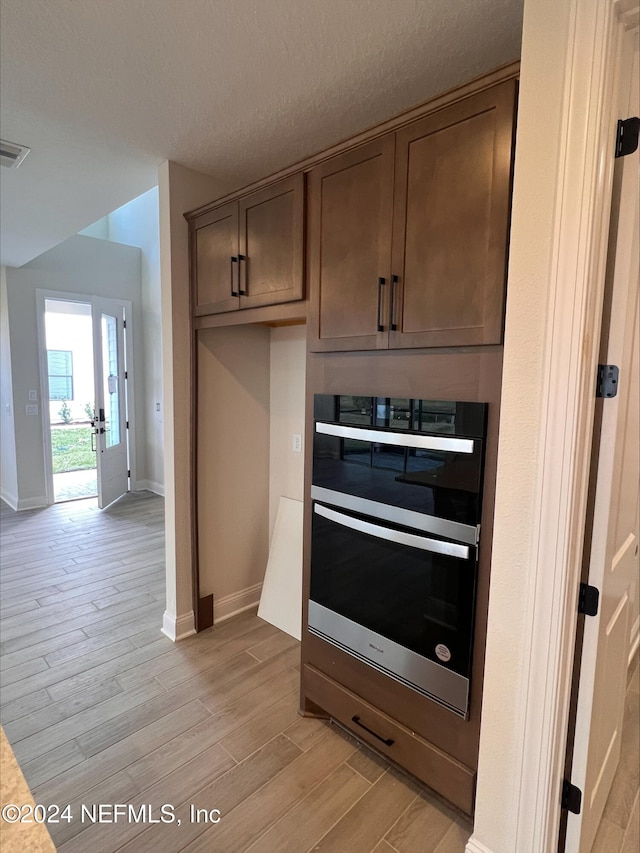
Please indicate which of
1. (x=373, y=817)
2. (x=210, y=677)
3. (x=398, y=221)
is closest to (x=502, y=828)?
(x=373, y=817)

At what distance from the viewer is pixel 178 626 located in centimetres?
255

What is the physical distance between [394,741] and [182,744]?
2.91ft

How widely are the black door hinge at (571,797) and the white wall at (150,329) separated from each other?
→ 16.2ft

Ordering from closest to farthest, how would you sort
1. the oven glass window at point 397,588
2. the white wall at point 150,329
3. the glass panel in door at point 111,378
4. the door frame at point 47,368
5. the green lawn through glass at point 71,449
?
the oven glass window at point 397,588 < the door frame at point 47,368 < the glass panel in door at point 111,378 < the white wall at point 150,329 < the green lawn through glass at point 71,449

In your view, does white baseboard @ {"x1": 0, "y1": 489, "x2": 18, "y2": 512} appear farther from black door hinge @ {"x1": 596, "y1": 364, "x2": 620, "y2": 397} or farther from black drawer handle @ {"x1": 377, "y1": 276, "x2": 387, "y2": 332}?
black door hinge @ {"x1": 596, "y1": 364, "x2": 620, "y2": 397}

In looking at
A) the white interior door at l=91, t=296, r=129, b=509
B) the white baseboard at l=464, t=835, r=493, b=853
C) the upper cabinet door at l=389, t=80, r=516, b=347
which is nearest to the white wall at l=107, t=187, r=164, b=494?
the white interior door at l=91, t=296, r=129, b=509

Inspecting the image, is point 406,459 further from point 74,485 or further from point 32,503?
point 74,485

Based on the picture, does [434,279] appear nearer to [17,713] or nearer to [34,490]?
[17,713]

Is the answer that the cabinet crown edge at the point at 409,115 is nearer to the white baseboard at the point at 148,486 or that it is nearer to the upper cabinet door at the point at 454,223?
the upper cabinet door at the point at 454,223

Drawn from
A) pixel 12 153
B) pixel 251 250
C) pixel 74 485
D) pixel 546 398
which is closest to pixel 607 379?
pixel 546 398

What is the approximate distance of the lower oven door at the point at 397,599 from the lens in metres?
1.43

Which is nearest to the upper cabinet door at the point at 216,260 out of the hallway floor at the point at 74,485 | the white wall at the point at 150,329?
the white wall at the point at 150,329

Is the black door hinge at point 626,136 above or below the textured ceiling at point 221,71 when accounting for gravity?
below

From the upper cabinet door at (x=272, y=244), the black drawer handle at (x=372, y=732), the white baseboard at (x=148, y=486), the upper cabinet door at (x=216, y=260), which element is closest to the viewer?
the black drawer handle at (x=372, y=732)
